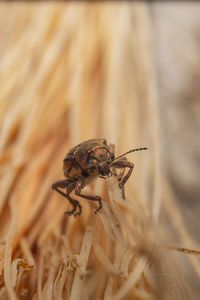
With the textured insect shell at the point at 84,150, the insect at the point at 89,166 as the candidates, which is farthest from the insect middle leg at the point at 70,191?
the textured insect shell at the point at 84,150

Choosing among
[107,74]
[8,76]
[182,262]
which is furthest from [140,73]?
[182,262]

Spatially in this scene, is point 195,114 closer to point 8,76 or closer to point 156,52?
point 156,52

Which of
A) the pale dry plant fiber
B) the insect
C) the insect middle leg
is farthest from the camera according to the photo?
the insect middle leg

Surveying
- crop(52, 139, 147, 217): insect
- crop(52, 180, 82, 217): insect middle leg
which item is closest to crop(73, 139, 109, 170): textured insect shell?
crop(52, 139, 147, 217): insect

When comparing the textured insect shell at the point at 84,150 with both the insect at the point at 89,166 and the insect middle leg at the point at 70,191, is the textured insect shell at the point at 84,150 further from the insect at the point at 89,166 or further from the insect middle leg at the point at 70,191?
the insect middle leg at the point at 70,191

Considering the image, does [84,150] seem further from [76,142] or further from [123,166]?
[76,142]

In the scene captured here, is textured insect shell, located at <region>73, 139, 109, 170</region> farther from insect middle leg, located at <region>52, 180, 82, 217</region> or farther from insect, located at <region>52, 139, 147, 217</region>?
insect middle leg, located at <region>52, 180, 82, 217</region>
